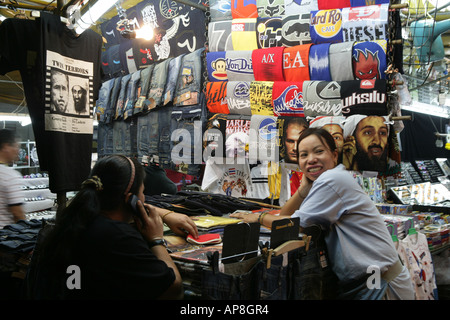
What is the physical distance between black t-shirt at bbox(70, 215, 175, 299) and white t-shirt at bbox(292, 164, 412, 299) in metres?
0.95

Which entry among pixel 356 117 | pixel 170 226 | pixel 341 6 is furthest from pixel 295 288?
pixel 341 6

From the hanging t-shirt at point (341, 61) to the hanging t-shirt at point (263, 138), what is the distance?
0.79m

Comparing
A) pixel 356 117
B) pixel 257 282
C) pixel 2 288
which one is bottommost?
pixel 2 288

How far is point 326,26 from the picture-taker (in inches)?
151

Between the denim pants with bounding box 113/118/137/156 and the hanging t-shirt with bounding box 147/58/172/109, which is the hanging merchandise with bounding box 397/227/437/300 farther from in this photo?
the denim pants with bounding box 113/118/137/156

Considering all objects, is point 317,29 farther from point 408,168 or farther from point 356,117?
point 408,168

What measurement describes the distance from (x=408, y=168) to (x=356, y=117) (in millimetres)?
5724

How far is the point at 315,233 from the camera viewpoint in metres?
1.99

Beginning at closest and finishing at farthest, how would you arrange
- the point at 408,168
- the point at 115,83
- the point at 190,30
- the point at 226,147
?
the point at 226,147 → the point at 190,30 → the point at 115,83 → the point at 408,168

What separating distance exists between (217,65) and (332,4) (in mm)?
1428

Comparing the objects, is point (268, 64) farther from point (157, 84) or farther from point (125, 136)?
point (125, 136)

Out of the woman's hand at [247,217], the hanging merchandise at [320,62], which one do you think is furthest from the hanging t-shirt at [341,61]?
the woman's hand at [247,217]

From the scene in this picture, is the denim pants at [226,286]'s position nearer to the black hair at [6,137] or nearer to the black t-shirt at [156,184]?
the black t-shirt at [156,184]

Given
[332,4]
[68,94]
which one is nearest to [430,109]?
[332,4]
